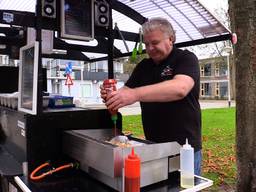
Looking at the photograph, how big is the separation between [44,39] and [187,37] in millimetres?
1122

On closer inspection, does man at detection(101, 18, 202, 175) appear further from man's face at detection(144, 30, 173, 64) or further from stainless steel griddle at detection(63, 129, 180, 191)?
stainless steel griddle at detection(63, 129, 180, 191)

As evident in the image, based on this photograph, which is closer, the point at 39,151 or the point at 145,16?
the point at 39,151

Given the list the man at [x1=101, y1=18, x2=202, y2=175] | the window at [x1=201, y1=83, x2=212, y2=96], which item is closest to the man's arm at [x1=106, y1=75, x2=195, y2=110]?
the man at [x1=101, y1=18, x2=202, y2=175]

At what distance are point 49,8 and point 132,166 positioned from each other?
1.15 metres

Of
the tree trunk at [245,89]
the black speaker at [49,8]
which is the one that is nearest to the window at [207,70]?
the tree trunk at [245,89]

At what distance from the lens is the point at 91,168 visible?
176 centimetres

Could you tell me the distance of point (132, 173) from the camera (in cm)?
142

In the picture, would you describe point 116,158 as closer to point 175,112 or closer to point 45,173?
point 45,173

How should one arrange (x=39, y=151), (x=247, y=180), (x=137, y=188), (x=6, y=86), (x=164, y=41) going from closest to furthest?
1. (x=137, y=188)
2. (x=39, y=151)
3. (x=164, y=41)
4. (x=6, y=86)
5. (x=247, y=180)

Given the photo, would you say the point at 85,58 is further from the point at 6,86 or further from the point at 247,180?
the point at 247,180

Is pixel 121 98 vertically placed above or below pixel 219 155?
above

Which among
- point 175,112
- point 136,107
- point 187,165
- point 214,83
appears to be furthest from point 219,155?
point 214,83

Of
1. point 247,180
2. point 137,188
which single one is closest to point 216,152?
point 247,180

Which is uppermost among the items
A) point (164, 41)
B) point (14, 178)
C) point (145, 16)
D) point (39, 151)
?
point (145, 16)
